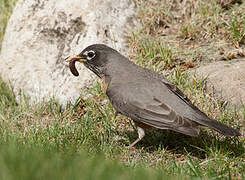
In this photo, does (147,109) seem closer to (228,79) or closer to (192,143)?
(192,143)

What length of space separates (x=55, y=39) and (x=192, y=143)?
3.04 meters

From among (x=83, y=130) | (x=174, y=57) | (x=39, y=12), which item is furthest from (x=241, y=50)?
(x=39, y=12)

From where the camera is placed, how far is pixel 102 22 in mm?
6582

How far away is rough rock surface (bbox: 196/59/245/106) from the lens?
559 cm

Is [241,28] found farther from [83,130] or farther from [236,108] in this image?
[83,130]

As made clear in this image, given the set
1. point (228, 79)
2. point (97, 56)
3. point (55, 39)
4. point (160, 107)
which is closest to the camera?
point (160, 107)

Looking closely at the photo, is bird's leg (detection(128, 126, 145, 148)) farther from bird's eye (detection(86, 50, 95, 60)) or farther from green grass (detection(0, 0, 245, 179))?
bird's eye (detection(86, 50, 95, 60))

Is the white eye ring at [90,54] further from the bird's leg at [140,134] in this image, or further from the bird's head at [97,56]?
the bird's leg at [140,134]

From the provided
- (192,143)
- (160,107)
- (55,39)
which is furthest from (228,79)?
(55,39)

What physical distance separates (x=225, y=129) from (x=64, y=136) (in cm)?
187

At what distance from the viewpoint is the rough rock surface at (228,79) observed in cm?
559

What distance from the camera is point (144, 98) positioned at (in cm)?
487

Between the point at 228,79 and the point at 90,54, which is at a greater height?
the point at 90,54

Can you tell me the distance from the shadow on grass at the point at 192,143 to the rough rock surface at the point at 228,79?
2.55 feet
